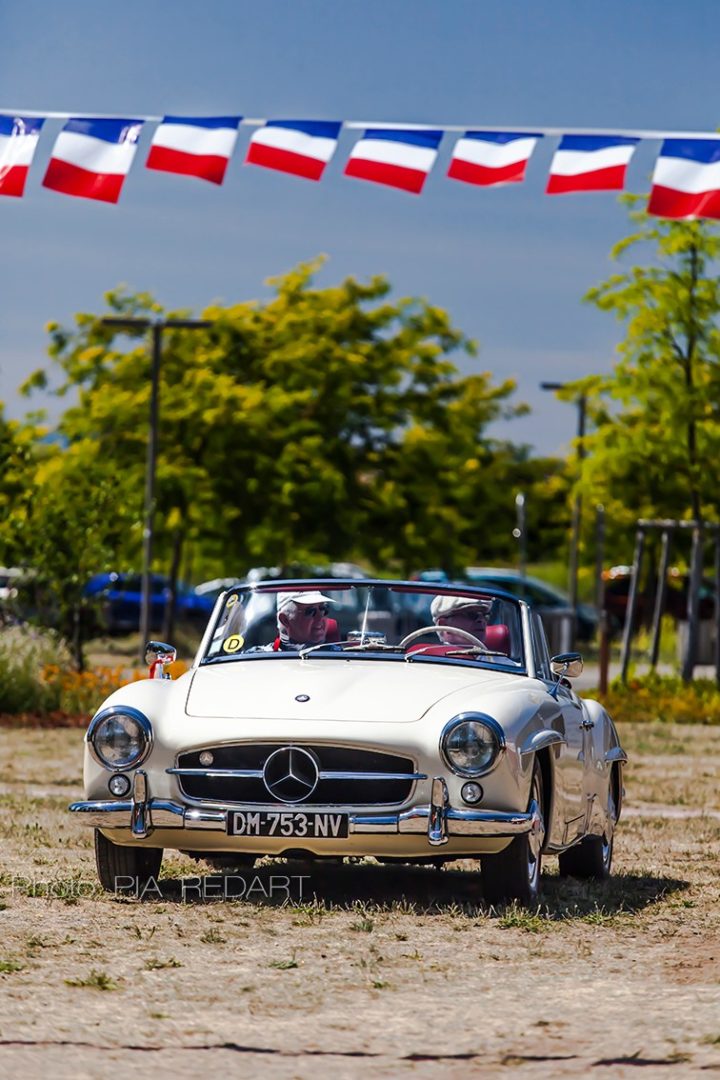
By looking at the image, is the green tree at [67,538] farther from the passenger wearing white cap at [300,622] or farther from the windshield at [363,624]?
the passenger wearing white cap at [300,622]

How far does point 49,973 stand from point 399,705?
2.22 meters

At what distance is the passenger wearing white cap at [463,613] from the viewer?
32.3 feet

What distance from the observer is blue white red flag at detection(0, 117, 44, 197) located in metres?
13.2

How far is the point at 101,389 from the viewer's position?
131ft

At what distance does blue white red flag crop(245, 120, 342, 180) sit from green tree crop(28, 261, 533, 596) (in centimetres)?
2538

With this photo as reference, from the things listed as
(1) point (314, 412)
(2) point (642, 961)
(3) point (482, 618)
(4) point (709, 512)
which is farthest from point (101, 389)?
(2) point (642, 961)

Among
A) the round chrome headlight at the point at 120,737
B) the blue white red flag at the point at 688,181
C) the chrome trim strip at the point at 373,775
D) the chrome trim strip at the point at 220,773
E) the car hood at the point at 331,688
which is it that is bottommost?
the chrome trim strip at the point at 220,773

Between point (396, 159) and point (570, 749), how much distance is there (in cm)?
493

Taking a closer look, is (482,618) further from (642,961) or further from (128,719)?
(642,961)

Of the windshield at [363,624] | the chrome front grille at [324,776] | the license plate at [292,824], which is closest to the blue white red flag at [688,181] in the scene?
the windshield at [363,624]

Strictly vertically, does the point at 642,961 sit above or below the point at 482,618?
below

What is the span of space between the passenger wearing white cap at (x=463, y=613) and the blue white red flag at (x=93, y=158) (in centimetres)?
439

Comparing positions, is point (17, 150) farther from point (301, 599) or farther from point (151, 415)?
point (151, 415)

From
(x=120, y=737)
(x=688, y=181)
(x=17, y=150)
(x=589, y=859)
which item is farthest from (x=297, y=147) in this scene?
(x=120, y=737)
